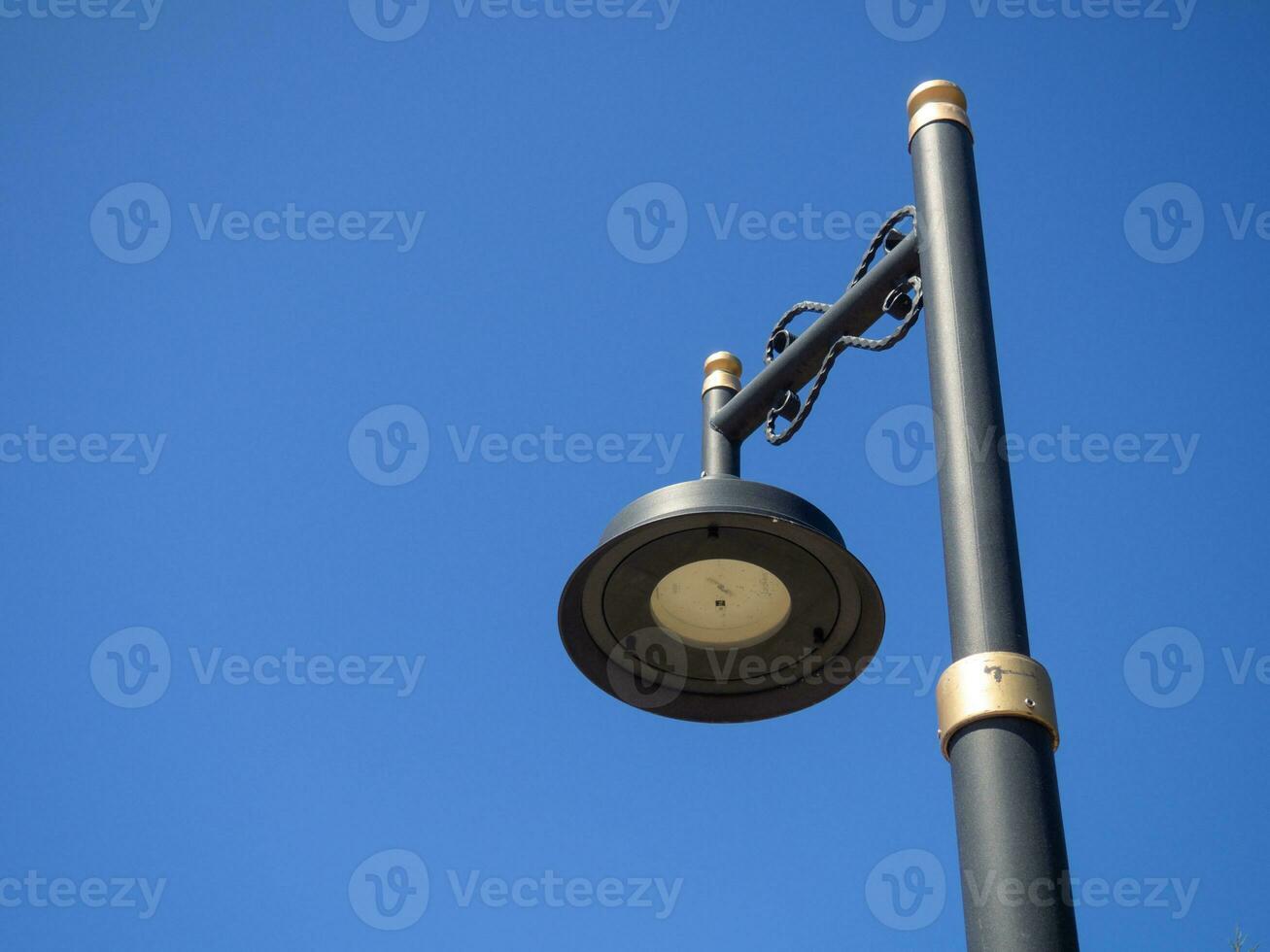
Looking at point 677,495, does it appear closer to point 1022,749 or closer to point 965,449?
point 965,449

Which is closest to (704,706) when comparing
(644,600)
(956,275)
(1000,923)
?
(644,600)

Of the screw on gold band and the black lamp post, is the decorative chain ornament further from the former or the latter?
the screw on gold band

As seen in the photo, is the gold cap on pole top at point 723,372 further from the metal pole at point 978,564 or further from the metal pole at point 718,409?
the metal pole at point 978,564

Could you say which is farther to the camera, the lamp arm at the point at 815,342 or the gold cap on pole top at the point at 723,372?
the gold cap on pole top at the point at 723,372

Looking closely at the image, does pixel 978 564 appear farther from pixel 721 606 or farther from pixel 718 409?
pixel 718 409

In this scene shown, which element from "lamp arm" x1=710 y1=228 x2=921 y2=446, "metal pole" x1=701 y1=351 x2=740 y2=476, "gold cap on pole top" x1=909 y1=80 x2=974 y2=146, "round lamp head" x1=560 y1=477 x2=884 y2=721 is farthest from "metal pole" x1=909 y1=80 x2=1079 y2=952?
"metal pole" x1=701 y1=351 x2=740 y2=476

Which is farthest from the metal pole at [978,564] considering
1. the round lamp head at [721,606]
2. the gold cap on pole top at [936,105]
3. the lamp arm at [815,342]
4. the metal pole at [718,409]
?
the metal pole at [718,409]

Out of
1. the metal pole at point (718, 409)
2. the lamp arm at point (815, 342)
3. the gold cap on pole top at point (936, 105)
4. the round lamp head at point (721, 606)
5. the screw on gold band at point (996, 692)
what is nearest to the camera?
the screw on gold band at point (996, 692)

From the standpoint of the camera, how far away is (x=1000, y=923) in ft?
8.93

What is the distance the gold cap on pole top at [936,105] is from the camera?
3.98 meters

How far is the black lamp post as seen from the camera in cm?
287

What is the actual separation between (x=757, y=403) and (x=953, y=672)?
77.4 inches

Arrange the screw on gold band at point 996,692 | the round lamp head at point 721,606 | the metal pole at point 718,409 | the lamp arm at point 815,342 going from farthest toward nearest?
1. the metal pole at point 718,409
2. the round lamp head at point 721,606
3. the lamp arm at point 815,342
4. the screw on gold band at point 996,692

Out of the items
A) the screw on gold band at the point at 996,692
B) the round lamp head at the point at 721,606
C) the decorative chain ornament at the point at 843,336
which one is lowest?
the screw on gold band at the point at 996,692
